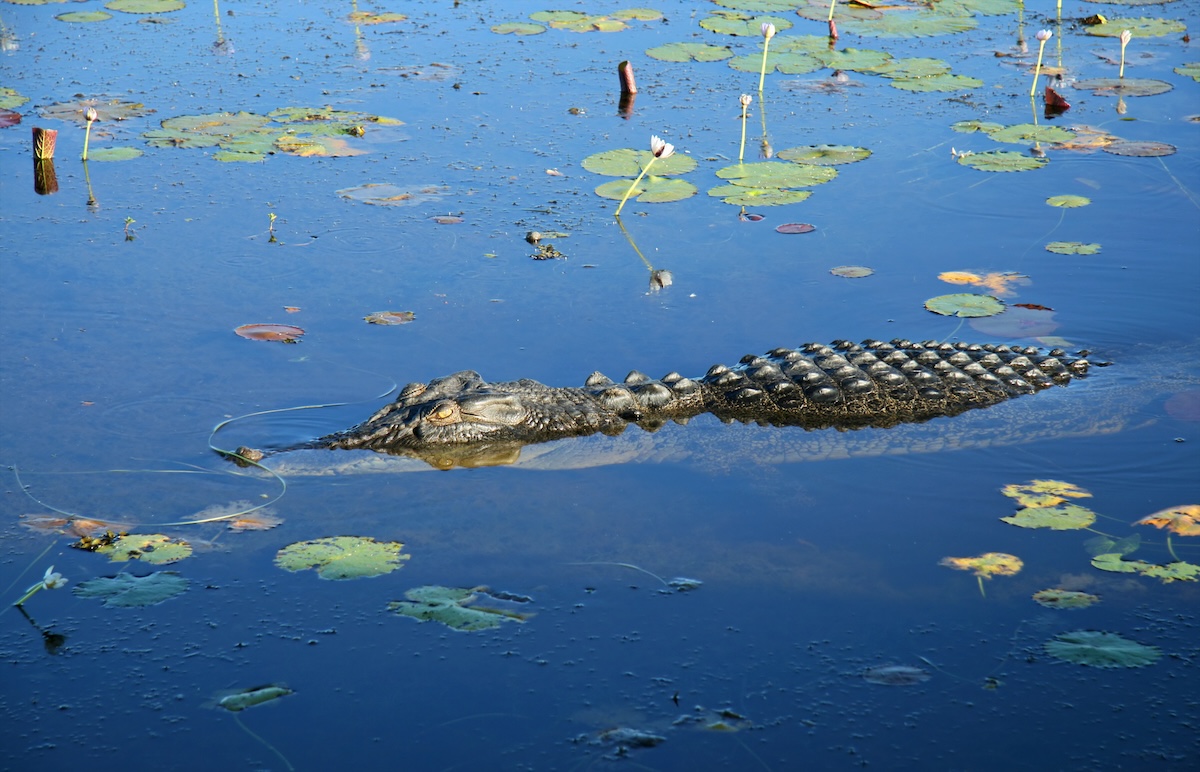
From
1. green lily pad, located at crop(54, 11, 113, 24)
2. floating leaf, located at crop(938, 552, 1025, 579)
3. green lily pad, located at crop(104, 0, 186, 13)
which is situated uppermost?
green lily pad, located at crop(104, 0, 186, 13)

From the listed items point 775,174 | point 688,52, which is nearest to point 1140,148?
point 775,174

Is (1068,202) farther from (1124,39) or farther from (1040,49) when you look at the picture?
(1124,39)

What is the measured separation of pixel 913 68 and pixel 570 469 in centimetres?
683

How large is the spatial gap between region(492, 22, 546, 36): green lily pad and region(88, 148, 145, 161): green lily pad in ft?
14.0

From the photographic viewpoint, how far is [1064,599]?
4047 mm

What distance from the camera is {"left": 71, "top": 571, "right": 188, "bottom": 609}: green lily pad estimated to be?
3953mm

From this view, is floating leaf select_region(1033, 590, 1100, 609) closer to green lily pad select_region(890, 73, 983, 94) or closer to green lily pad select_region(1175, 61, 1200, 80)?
green lily pad select_region(890, 73, 983, 94)

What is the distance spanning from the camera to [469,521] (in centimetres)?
458

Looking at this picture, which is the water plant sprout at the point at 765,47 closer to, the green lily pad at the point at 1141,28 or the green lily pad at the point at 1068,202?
the green lily pad at the point at 1068,202

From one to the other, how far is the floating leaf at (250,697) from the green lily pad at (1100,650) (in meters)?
2.42

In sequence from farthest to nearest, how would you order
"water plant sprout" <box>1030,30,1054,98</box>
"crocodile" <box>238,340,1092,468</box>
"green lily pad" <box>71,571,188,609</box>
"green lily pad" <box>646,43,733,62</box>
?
"green lily pad" <box>646,43,733,62</box> → "water plant sprout" <box>1030,30,1054,98</box> → "crocodile" <box>238,340,1092,468</box> → "green lily pad" <box>71,571,188,609</box>

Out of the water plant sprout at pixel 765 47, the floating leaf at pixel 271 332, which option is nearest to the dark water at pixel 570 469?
the floating leaf at pixel 271 332

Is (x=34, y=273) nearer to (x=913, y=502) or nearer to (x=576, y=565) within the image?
(x=576, y=565)

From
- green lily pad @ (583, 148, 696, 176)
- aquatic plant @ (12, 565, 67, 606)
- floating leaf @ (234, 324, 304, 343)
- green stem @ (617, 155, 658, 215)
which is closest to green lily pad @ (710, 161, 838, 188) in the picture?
green lily pad @ (583, 148, 696, 176)
